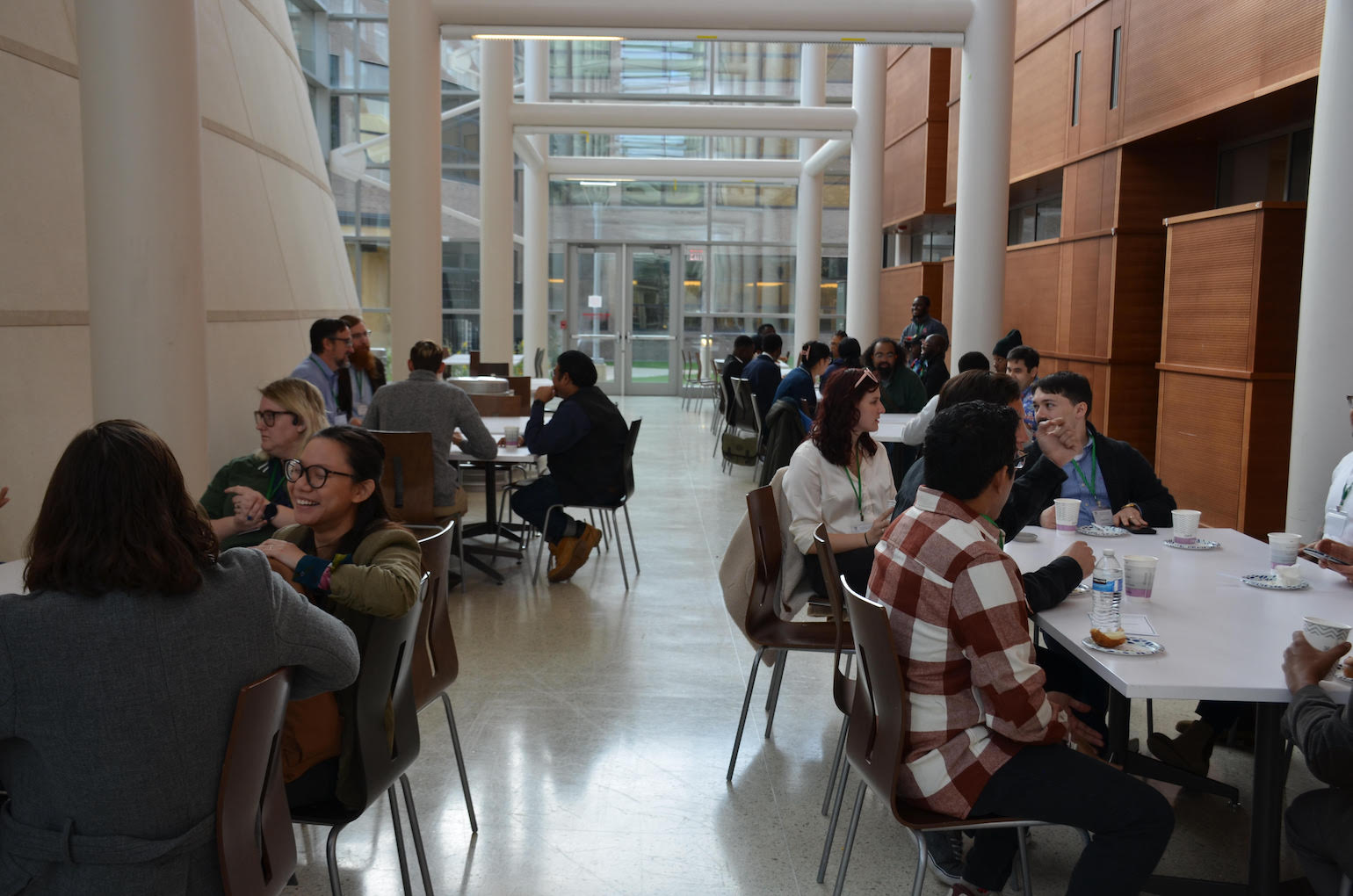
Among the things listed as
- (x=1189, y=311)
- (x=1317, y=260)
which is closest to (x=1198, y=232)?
(x=1189, y=311)

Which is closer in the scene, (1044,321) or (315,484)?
(315,484)

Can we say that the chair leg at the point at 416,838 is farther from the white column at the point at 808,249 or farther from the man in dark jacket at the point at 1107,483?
the white column at the point at 808,249

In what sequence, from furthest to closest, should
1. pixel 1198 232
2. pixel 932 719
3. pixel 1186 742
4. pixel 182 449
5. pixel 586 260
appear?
pixel 586 260
pixel 1198 232
pixel 182 449
pixel 1186 742
pixel 932 719

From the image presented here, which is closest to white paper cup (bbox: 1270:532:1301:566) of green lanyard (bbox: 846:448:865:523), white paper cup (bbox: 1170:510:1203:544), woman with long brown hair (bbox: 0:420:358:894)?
white paper cup (bbox: 1170:510:1203:544)

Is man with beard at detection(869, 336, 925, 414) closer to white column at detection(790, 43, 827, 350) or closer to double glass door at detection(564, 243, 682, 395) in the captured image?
white column at detection(790, 43, 827, 350)

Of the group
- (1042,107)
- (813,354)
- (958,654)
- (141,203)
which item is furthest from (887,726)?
(1042,107)

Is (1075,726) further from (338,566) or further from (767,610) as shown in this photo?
(338,566)

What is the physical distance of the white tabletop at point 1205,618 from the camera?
81.5 inches

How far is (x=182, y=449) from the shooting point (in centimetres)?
373

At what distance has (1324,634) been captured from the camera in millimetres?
2135

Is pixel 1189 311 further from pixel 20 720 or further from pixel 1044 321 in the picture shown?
pixel 20 720

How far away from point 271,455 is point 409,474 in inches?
63.2

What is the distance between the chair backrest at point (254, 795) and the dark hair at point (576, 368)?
3.77 metres

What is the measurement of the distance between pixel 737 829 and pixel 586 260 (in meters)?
16.2
